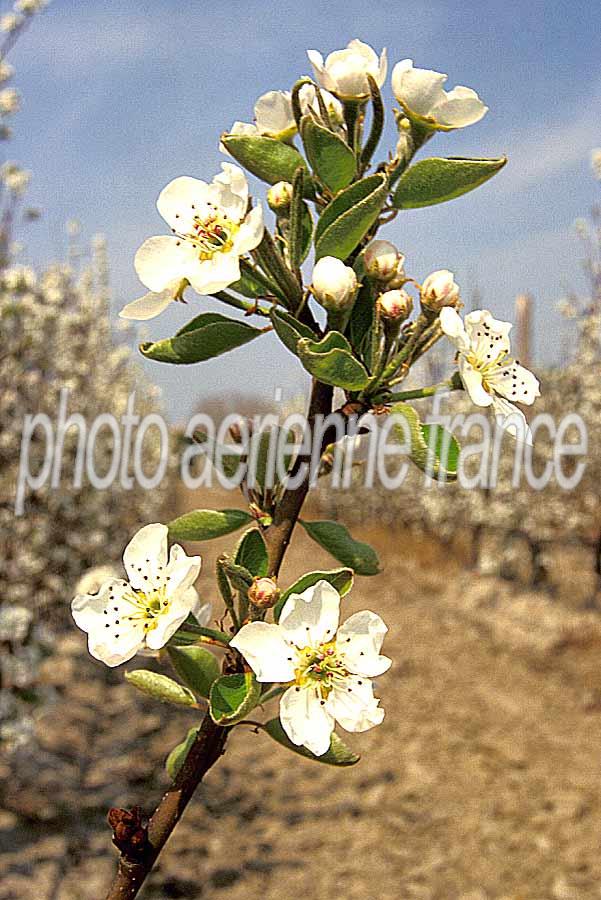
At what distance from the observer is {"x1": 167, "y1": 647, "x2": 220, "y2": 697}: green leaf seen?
2.54 ft

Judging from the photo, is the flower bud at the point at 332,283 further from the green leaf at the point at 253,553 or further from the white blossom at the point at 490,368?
the green leaf at the point at 253,553

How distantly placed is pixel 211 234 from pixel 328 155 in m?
0.13

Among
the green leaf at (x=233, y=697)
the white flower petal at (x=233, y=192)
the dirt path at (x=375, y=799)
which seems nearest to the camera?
the green leaf at (x=233, y=697)

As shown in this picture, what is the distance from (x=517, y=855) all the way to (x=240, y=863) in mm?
1216

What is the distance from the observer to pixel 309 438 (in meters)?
0.81

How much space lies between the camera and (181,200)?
33.1 inches

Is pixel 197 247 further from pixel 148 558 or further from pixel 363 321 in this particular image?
pixel 148 558

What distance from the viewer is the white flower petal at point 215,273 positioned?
0.76 meters

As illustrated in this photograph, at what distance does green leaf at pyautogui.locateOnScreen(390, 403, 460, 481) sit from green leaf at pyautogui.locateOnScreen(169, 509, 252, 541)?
184 millimetres

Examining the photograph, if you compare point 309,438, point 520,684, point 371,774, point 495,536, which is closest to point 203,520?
point 309,438

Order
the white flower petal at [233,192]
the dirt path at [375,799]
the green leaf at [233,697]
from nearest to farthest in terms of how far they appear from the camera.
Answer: the green leaf at [233,697]
the white flower petal at [233,192]
the dirt path at [375,799]

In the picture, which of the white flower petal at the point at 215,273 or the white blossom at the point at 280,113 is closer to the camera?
the white flower petal at the point at 215,273

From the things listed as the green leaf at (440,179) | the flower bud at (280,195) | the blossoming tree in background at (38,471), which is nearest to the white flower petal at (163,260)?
the flower bud at (280,195)

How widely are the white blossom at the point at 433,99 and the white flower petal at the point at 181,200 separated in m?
0.21
